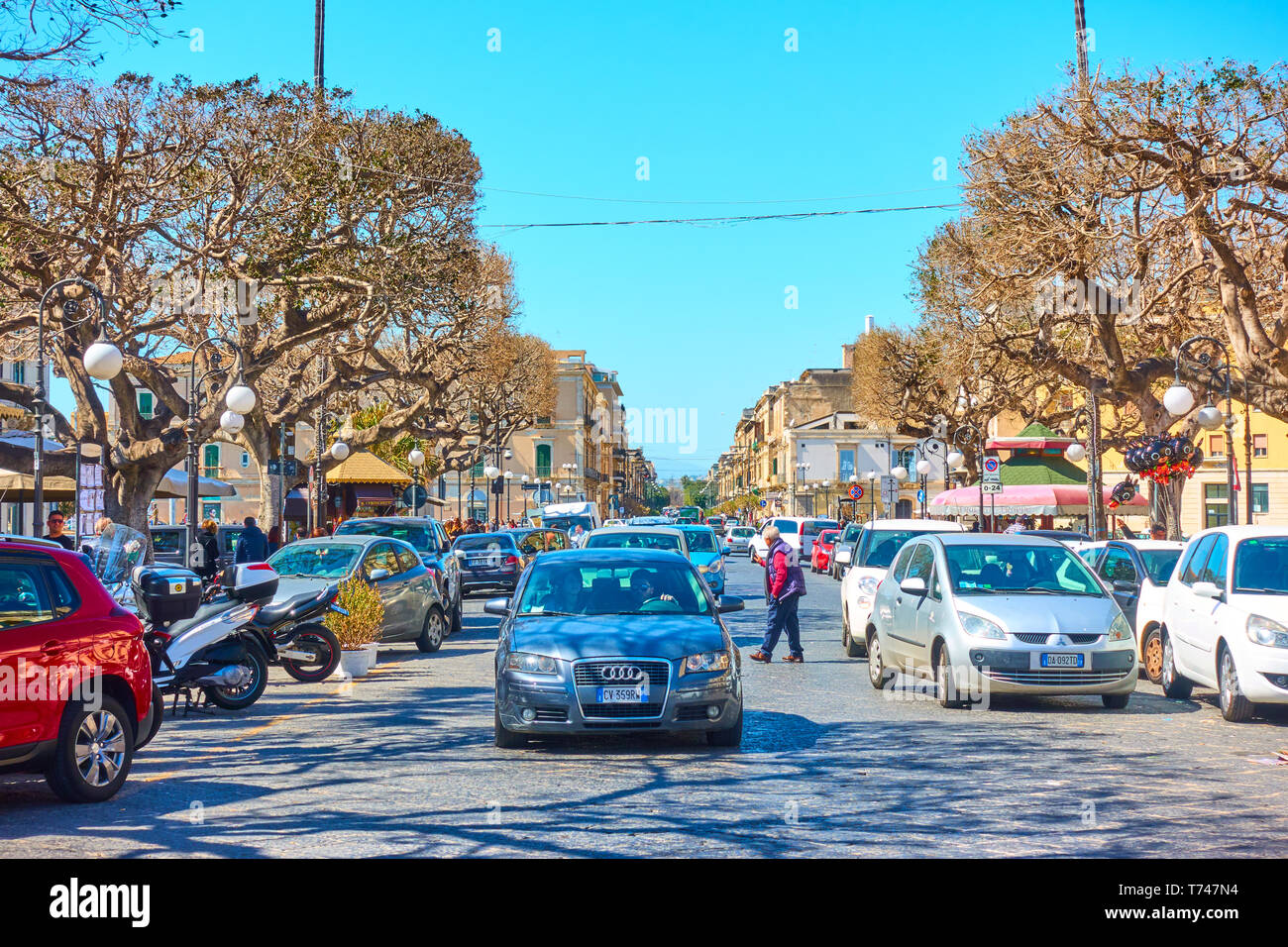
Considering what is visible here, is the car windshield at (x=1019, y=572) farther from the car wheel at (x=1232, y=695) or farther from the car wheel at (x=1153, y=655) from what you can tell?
the car wheel at (x=1153, y=655)

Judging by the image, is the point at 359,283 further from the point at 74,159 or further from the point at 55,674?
the point at 55,674

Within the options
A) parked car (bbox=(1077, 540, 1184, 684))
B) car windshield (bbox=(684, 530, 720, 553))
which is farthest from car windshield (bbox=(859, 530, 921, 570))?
car windshield (bbox=(684, 530, 720, 553))

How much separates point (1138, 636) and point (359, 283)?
1665cm

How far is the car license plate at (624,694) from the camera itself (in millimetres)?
9625

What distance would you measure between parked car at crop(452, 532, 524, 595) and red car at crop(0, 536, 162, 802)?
23.2 meters

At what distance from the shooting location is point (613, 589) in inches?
435

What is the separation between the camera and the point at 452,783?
8.71m

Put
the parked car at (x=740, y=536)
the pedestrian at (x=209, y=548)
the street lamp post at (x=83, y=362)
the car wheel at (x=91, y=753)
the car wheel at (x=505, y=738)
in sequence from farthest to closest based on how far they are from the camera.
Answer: the parked car at (x=740, y=536) → the pedestrian at (x=209, y=548) → the street lamp post at (x=83, y=362) → the car wheel at (x=505, y=738) → the car wheel at (x=91, y=753)

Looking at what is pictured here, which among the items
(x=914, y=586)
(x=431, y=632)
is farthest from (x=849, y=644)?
(x=431, y=632)

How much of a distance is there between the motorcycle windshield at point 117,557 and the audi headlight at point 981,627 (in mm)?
7988

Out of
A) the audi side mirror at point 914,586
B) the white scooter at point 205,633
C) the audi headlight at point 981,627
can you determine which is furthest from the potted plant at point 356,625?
the audi headlight at point 981,627
